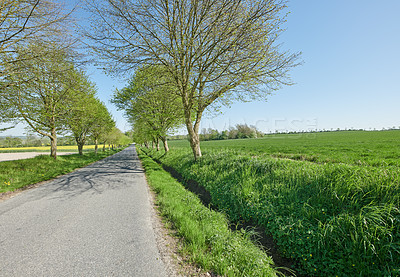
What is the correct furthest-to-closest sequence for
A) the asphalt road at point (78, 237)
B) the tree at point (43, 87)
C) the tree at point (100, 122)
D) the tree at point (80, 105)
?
1. the tree at point (100, 122)
2. the tree at point (80, 105)
3. the tree at point (43, 87)
4. the asphalt road at point (78, 237)

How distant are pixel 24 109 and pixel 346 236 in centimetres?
1773

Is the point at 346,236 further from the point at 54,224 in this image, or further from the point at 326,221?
the point at 54,224

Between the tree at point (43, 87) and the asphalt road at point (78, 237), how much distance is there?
4.48 meters

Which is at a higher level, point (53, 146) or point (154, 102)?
point (154, 102)

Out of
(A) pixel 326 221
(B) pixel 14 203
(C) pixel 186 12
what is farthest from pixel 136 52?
(A) pixel 326 221

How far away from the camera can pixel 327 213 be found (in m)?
3.78

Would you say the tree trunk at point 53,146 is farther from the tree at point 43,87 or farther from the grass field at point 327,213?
the grass field at point 327,213

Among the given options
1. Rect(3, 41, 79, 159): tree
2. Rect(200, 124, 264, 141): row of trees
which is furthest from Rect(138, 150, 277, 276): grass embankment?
Rect(200, 124, 264, 141): row of trees

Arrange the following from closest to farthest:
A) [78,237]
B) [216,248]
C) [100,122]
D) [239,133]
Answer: [216,248] < [78,237] < [100,122] < [239,133]

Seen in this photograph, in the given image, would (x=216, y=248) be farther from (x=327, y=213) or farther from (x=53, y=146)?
(x=53, y=146)

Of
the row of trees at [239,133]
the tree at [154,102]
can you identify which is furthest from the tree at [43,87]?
the row of trees at [239,133]

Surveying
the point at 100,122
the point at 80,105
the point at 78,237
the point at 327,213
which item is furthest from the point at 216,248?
the point at 100,122

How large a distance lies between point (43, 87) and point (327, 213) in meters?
11.8

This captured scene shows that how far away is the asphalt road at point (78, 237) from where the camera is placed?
239 cm
